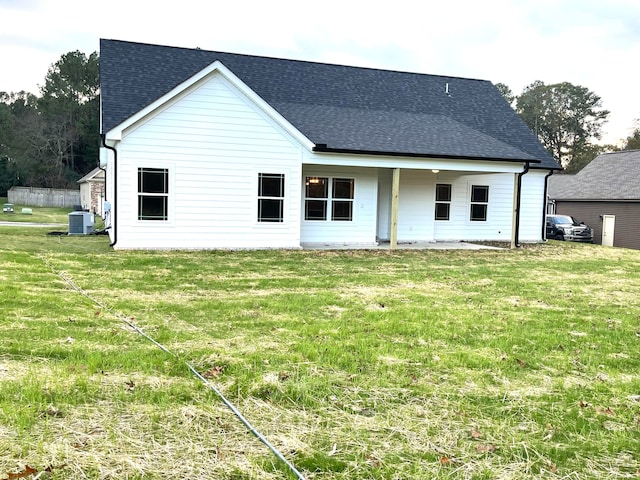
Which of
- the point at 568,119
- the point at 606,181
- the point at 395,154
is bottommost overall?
the point at 395,154

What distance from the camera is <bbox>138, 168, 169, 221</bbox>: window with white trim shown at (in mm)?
13797

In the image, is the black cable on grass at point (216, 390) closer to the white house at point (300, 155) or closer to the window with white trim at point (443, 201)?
the white house at point (300, 155)

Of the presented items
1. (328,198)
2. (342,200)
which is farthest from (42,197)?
(342,200)

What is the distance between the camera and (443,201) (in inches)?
757

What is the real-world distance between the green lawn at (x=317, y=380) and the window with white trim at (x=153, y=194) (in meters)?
4.92

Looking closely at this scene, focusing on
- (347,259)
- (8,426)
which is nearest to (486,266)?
(347,259)

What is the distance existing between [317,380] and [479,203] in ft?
54.9

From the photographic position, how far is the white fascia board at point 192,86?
13.2 m

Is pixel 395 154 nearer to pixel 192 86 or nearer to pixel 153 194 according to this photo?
pixel 192 86

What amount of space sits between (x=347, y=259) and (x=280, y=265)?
7.35 ft

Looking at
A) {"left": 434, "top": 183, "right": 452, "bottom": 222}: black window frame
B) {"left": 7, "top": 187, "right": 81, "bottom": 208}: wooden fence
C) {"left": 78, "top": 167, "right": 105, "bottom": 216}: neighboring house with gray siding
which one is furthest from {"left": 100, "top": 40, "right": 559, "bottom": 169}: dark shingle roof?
{"left": 7, "top": 187, "right": 81, "bottom": 208}: wooden fence

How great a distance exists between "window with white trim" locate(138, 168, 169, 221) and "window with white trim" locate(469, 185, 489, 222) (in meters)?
11.3

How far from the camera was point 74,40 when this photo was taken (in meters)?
51.6

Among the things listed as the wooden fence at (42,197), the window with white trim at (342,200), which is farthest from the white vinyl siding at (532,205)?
the wooden fence at (42,197)
